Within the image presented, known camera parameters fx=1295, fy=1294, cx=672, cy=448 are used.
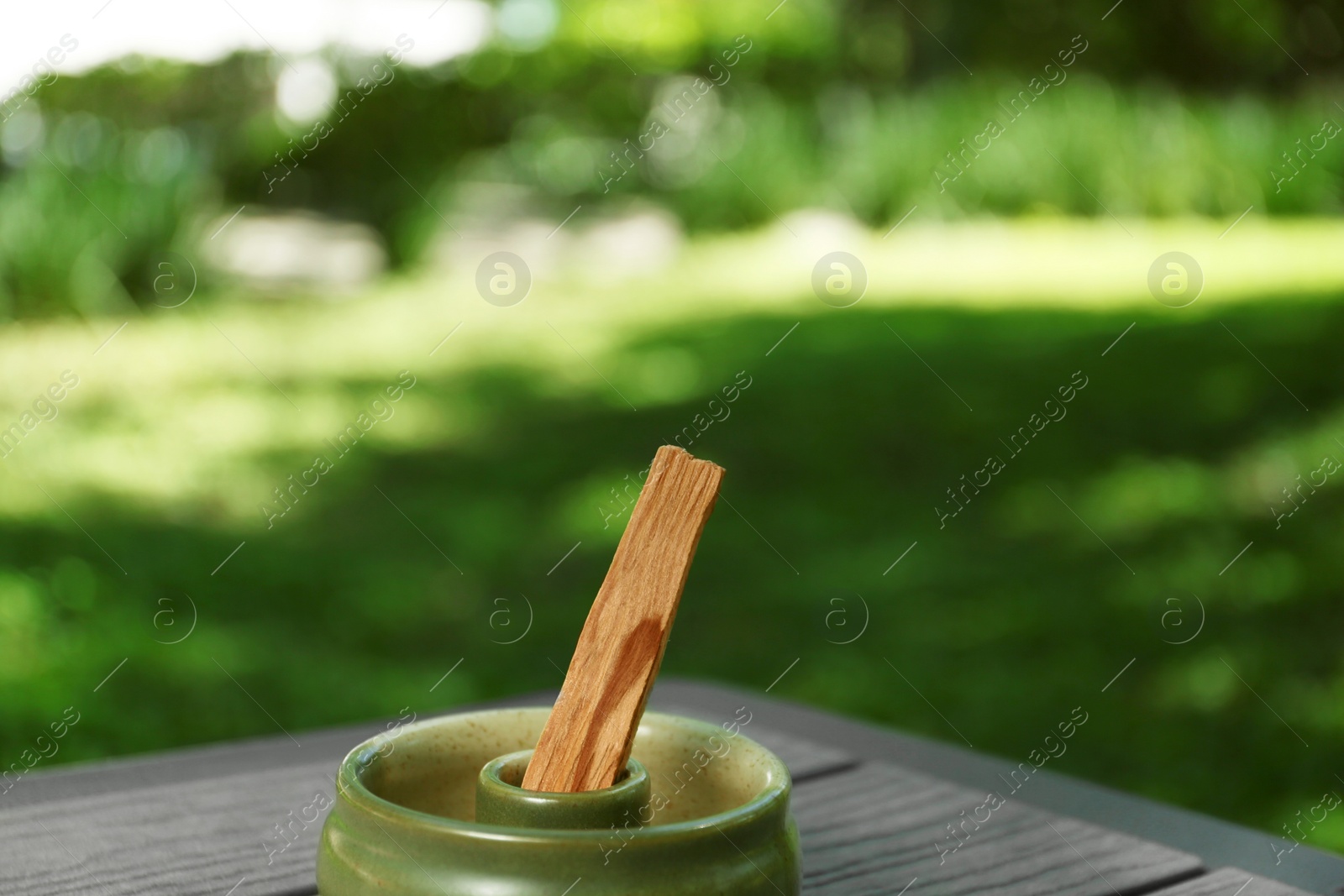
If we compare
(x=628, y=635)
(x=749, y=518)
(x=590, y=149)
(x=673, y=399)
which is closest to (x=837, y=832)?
(x=628, y=635)

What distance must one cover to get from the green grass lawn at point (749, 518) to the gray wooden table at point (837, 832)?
5.84ft

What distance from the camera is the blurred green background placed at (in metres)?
3.14

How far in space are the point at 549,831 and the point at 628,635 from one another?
13cm

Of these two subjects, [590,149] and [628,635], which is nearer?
[628,635]

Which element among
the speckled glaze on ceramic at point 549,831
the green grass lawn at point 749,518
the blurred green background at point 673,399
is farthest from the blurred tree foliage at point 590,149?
the speckled glaze on ceramic at point 549,831

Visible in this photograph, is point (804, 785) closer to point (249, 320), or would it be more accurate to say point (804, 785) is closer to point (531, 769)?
point (531, 769)

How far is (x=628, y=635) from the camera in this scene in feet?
2.57

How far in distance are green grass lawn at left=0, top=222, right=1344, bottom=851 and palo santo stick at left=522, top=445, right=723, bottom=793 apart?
2188mm

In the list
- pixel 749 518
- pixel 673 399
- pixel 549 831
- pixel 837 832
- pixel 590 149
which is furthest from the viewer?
pixel 590 149

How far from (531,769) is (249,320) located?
4.99 meters

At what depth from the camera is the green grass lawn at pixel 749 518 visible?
9.91ft

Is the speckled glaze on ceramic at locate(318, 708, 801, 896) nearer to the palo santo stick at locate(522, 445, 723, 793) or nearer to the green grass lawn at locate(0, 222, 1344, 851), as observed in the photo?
the palo santo stick at locate(522, 445, 723, 793)

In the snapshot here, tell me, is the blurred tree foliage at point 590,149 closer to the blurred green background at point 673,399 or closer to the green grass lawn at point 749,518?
the blurred green background at point 673,399

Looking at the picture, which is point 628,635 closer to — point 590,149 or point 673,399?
point 673,399
